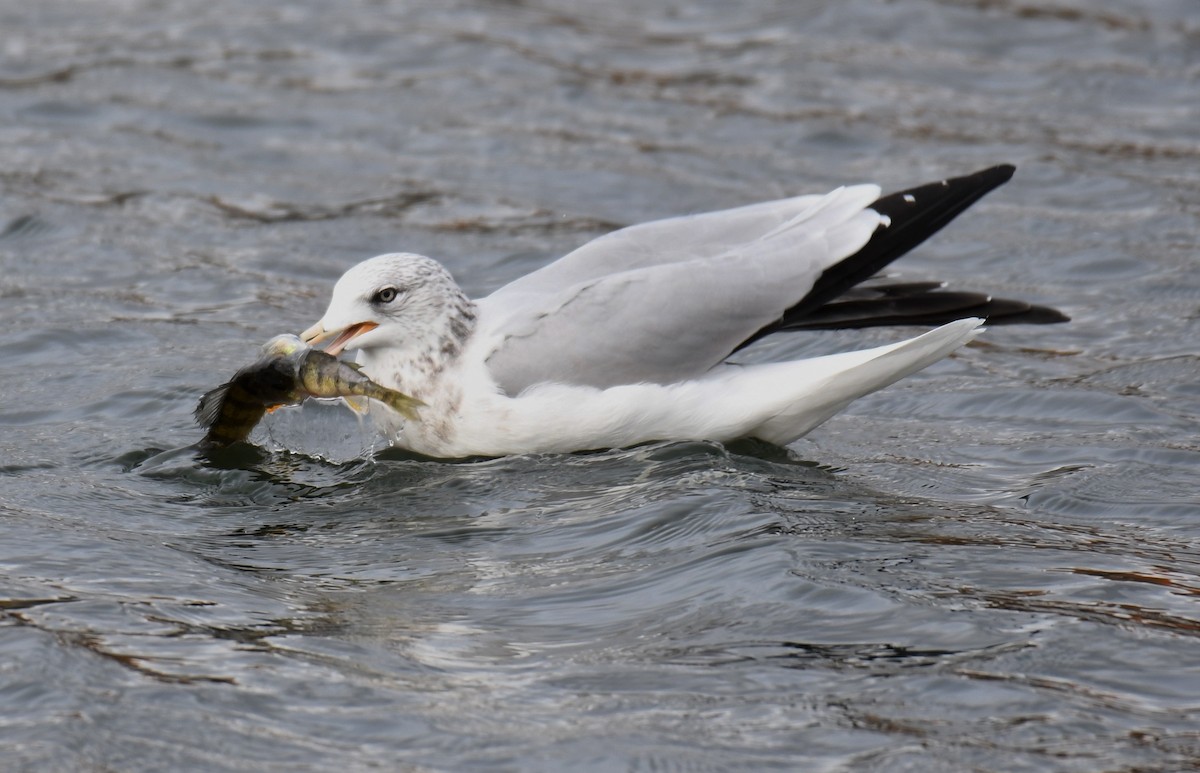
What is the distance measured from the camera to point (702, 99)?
43.9ft

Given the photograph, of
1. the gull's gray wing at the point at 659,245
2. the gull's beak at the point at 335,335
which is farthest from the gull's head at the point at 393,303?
the gull's gray wing at the point at 659,245

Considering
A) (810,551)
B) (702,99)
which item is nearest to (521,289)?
(810,551)

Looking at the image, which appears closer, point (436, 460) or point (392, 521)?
point (392, 521)

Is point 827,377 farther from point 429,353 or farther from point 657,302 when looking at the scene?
point 429,353

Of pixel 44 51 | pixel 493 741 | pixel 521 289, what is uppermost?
pixel 44 51

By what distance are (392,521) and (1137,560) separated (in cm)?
263

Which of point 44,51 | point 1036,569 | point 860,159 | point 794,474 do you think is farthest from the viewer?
point 44,51

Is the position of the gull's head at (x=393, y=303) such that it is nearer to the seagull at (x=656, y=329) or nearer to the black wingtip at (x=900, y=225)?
the seagull at (x=656, y=329)

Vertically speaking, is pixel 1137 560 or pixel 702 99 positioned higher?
pixel 702 99

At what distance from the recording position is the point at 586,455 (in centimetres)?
693

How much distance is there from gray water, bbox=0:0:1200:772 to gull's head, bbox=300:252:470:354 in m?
0.54

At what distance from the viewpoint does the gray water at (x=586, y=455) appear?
4879 millimetres

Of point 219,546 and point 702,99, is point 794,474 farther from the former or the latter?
point 702,99

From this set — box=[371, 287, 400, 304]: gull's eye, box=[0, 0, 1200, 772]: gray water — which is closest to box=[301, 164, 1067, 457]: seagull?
box=[371, 287, 400, 304]: gull's eye
